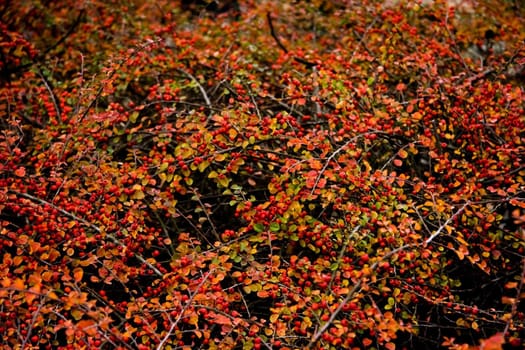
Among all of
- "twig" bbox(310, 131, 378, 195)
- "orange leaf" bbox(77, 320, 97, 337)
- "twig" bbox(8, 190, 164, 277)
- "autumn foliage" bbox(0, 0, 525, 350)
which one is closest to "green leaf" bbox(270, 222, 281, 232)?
"autumn foliage" bbox(0, 0, 525, 350)

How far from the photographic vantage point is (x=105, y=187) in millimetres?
2484

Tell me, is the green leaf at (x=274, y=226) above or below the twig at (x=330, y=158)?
below

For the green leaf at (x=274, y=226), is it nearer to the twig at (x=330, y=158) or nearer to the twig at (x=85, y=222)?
the twig at (x=330, y=158)

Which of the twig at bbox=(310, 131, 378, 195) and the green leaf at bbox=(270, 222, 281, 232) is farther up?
the twig at bbox=(310, 131, 378, 195)

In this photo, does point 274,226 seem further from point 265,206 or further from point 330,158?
point 330,158

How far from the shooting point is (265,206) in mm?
2432

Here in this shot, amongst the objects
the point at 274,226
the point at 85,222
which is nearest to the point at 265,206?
the point at 274,226

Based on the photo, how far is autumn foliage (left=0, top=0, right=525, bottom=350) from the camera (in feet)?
7.04

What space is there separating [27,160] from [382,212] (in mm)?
2175

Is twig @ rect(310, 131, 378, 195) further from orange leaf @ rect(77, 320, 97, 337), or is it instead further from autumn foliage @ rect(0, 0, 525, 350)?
orange leaf @ rect(77, 320, 97, 337)

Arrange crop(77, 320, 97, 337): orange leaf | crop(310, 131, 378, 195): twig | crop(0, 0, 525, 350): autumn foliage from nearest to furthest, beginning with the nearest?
crop(77, 320, 97, 337): orange leaf, crop(0, 0, 525, 350): autumn foliage, crop(310, 131, 378, 195): twig

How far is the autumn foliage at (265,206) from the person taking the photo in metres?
2.15

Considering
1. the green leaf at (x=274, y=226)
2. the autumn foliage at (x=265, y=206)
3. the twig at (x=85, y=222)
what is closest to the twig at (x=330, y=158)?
the autumn foliage at (x=265, y=206)

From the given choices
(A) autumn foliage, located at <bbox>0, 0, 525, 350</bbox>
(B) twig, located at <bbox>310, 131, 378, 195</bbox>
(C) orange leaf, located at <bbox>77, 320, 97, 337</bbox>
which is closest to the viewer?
(C) orange leaf, located at <bbox>77, 320, 97, 337</bbox>
